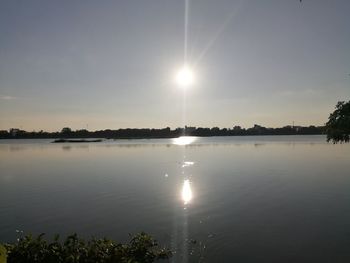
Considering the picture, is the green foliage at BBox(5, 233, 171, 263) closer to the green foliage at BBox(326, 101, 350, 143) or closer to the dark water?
the dark water

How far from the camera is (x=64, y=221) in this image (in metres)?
29.7

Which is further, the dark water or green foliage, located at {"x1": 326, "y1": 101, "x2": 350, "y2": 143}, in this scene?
the dark water

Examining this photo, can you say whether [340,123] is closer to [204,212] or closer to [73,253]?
[73,253]

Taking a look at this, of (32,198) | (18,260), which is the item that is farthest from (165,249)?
(32,198)

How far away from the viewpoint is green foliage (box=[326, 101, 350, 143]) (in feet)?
56.6

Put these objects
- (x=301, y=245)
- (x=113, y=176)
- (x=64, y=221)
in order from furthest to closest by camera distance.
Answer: (x=113, y=176), (x=64, y=221), (x=301, y=245)

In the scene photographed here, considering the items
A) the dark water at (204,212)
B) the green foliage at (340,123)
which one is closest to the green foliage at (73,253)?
the dark water at (204,212)

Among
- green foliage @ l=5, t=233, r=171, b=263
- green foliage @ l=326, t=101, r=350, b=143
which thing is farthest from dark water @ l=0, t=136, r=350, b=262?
green foliage @ l=326, t=101, r=350, b=143

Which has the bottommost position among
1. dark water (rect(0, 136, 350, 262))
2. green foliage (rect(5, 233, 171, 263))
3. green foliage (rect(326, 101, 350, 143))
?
dark water (rect(0, 136, 350, 262))

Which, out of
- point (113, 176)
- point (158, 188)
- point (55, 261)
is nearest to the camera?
point (55, 261)

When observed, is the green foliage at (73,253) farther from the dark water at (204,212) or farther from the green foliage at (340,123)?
the green foliage at (340,123)

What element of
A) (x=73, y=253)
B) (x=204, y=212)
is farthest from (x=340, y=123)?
(x=204, y=212)

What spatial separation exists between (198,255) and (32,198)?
84.4 ft

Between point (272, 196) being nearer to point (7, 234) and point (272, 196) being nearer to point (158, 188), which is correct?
point (158, 188)
